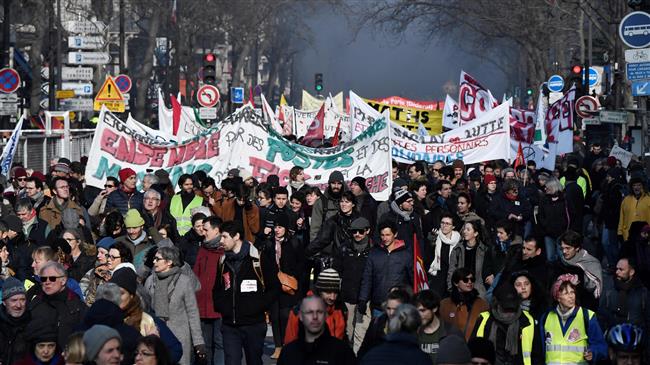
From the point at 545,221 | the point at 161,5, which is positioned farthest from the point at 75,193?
the point at 161,5

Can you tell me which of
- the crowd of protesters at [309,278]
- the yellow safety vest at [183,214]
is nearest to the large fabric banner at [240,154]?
the crowd of protesters at [309,278]

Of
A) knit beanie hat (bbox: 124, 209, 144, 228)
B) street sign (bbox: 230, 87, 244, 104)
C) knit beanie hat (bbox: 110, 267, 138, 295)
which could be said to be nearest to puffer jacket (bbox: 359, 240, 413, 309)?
knit beanie hat (bbox: 124, 209, 144, 228)

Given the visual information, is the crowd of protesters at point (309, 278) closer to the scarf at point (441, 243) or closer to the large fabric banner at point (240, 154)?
the scarf at point (441, 243)

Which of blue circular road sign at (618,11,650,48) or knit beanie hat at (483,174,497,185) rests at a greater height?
blue circular road sign at (618,11,650,48)

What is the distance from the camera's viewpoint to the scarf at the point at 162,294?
10.6 m

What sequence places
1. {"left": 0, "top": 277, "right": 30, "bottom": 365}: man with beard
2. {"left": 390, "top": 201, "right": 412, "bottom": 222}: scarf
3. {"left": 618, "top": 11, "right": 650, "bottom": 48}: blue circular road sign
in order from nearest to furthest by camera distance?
{"left": 0, "top": 277, "right": 30, "bottom": 365}: man with beard → {"left": 390, "top": 201, "right": 412, "bottom": 222}: scarf → {"left": 618, "top": 11, "right": 650, "bottom": 48}: blue circular road sign

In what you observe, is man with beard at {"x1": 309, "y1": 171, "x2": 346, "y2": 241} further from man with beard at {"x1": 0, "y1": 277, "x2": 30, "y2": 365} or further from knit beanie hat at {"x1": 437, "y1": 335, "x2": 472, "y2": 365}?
knit beanie hat at {"x1": 437, "y1": 335, "x2": 472, "y2": 365}

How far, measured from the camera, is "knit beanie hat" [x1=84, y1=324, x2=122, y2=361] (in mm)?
7246

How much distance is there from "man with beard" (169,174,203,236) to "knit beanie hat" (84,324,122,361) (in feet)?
25.3

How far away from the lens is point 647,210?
1722 centimetres

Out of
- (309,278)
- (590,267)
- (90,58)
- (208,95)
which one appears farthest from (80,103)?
(590,267)

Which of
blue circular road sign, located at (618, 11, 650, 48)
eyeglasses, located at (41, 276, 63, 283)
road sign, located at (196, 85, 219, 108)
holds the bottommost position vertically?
eyeglasses, located at (41, 276, 63, 283)

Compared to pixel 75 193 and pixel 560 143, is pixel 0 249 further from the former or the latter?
pixel 560 143

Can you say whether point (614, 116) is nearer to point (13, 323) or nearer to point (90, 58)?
point (13, 323)
